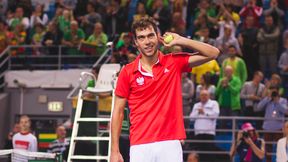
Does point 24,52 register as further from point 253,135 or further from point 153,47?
point 153,47

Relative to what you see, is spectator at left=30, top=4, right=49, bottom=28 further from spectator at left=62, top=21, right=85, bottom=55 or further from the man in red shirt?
the man in red shirt

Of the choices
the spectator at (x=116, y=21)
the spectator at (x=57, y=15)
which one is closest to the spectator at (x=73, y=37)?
the spectator at (x=57, y=15)

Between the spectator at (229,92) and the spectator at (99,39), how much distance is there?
3802mm

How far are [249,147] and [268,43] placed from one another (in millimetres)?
4195

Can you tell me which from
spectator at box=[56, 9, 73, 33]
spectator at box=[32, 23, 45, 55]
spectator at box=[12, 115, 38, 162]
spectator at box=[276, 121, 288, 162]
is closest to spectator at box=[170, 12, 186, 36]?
spectator at box=[56, 9, 73, 33]

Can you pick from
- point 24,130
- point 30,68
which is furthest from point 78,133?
point 30,68

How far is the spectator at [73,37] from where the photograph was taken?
20516mm

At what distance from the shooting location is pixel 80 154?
13852mm

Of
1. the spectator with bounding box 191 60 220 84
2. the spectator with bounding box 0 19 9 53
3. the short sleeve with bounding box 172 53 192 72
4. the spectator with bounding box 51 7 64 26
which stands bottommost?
the short sleeve with bounding box 172 53 192 72

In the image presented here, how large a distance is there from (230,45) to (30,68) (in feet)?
19.3

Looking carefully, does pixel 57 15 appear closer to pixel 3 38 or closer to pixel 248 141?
pixel 3 38

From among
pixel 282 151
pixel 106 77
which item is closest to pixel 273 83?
pixel 282 151

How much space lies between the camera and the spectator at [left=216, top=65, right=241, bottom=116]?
55.7 feet

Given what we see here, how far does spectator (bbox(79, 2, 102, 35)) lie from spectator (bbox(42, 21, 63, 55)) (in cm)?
65
